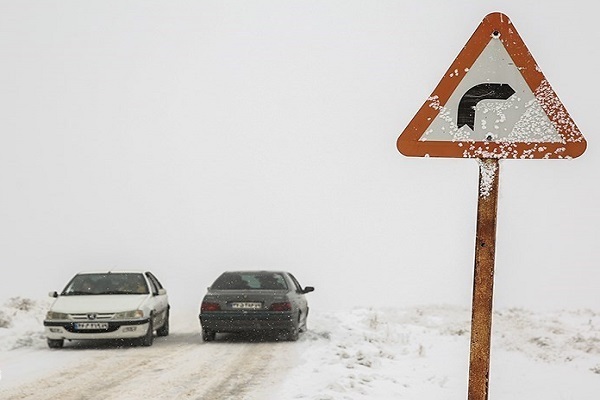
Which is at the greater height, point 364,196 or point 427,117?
point 364,196

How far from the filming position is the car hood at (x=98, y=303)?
555 inches

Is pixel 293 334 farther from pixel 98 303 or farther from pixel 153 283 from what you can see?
pixel 98 303

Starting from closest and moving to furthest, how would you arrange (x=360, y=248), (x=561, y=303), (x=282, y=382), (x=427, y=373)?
(x=282, y=382), (x=427, y=373), (x=561, y=303), (x=360, y=248)

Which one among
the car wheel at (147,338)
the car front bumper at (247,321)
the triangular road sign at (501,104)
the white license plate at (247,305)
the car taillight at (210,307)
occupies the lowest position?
the car wheel at (147,338)

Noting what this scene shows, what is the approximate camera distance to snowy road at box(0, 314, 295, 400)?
8.86m

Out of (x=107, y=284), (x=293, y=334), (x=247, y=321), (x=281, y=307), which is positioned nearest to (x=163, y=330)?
(x=107, y=284)

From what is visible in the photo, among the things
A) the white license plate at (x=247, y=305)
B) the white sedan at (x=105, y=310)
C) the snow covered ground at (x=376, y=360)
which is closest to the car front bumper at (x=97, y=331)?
the white sedan at (x=105, y=310)

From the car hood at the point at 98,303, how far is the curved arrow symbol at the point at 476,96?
11.4m

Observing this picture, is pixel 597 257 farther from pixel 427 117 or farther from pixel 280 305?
pixel 427 117

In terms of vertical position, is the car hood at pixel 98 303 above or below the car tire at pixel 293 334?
above

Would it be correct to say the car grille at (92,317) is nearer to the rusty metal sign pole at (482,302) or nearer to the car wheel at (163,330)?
the car wheel at (163,330)

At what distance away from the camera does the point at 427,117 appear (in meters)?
3.75

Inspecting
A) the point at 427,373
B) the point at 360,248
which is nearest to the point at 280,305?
the point at 427,373

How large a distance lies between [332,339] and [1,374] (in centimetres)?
677
